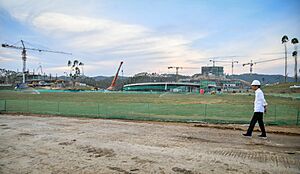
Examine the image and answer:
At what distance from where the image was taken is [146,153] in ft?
21.8

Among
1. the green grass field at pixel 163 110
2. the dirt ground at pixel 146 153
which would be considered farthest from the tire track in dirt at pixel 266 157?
the green grass field at pixel 163 110

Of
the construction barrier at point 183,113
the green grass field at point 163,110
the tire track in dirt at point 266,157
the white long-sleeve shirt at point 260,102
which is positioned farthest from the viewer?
the green grass field at point 163,110

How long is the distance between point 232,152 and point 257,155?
62 centimetres

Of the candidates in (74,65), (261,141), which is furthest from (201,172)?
(74,65)

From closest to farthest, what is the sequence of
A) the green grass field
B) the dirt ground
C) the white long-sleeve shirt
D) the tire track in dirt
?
the dirt ground → the tire track in dirt → the white long-sleeve shirt → the green grass field

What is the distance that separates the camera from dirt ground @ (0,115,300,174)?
5.44 meters

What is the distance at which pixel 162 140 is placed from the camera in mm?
8328

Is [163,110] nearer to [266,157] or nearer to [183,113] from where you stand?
[183,113]

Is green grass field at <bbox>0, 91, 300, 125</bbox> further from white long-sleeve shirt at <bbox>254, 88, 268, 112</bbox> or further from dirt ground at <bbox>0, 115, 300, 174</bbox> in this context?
dirt ground at <bbox>0, 115, 300, 174</bbox>

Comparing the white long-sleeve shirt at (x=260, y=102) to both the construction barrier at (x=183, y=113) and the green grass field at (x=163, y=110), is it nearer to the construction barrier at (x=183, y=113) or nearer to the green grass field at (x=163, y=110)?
the construction barrier at (x=183, y=113)

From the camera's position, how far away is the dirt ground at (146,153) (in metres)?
5.44

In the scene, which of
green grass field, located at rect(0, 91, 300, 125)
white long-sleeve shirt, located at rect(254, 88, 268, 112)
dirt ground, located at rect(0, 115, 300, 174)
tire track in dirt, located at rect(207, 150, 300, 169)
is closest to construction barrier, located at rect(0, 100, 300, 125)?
green grass field, located at rect(0, 91, 300, 125)

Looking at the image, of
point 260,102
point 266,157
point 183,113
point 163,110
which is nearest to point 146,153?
point 266,157

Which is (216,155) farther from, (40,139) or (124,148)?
(40,139)
